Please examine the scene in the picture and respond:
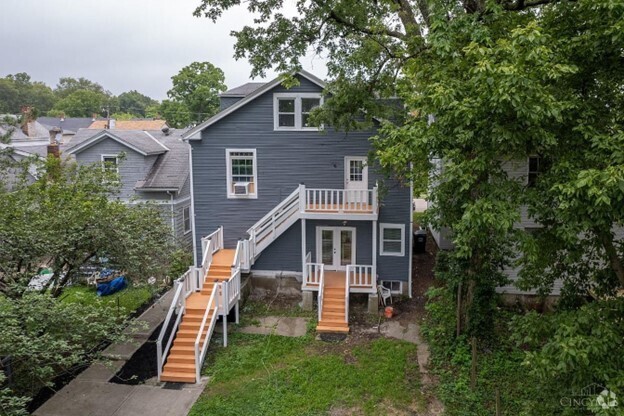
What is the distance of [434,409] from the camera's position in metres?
10.0

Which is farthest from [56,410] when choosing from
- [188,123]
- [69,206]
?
[188,123]

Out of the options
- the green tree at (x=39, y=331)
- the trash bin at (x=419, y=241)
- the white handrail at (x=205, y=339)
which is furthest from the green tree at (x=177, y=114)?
the green tree at (x=39, y=331)

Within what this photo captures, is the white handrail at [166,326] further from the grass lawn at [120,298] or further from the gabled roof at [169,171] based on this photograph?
the gabled roof at [169,171]

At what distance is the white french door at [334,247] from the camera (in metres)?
16.4

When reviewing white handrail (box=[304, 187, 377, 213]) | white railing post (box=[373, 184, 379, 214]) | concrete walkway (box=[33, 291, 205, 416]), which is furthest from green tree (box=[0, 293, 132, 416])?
white railing post (box=[373, 184, 379, 214])

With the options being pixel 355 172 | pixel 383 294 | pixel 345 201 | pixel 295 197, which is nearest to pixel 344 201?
pixel 345 201

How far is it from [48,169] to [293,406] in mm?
10163

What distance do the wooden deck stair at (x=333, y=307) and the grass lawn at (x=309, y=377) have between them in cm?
67

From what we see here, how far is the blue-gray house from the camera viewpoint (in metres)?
15.7

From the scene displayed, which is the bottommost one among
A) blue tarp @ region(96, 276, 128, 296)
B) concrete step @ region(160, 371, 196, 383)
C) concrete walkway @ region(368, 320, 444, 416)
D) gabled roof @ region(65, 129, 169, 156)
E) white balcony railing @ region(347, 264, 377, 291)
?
concrete step @ region(160, 371, 196, 383)

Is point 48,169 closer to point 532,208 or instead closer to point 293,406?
point 293,406

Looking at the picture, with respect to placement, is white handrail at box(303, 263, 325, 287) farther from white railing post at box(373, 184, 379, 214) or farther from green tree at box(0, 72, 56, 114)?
green tree at box(0, 72, 56, 114)

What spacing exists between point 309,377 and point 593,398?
22.2ft

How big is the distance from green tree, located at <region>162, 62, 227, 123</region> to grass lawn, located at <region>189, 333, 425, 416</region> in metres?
39.6
